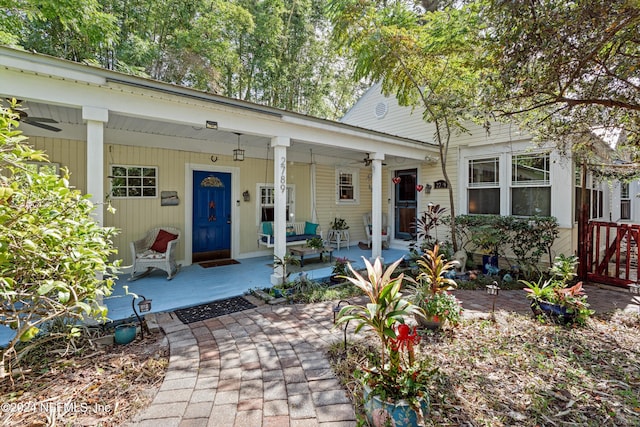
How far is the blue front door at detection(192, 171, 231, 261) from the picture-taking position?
6387 mm

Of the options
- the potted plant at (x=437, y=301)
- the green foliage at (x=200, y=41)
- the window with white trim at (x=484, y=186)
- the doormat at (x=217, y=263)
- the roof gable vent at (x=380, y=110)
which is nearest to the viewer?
the potted plant at (x=437, y=301)

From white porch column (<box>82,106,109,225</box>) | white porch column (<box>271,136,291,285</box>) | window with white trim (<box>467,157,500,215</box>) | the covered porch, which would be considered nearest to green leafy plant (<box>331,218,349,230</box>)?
the covered porch

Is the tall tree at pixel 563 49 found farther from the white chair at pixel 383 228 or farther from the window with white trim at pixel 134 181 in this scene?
the window with white trim at pixel 134 181

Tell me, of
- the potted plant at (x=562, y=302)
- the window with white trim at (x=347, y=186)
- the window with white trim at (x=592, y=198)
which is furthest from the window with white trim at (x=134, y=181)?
the window with white trim at (x=592, y=198)

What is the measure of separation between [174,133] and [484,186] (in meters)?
6.92

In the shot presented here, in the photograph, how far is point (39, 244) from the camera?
2086mm

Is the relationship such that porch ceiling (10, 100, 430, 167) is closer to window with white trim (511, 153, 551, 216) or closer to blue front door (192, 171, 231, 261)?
blue front door (192, 171, 231, 261)

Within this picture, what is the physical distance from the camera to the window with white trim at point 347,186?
8828 mm

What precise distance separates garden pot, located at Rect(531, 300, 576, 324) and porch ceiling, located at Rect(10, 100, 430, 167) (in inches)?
156

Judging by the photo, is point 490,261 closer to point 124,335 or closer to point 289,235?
point 289,235

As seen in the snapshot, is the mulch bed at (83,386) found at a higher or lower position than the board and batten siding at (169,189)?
lower

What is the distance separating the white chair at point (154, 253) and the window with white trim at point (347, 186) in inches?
184

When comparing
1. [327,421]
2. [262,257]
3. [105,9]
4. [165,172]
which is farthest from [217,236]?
[105,9]

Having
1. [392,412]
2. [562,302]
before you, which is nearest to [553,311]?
[562,302]
